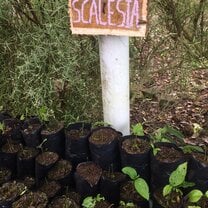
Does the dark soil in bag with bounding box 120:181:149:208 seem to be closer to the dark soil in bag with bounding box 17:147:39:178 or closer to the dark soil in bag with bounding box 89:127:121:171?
the dark soil in bag with bounding box 89:127:121:171

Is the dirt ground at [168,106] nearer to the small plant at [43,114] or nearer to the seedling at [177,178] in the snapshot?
the small plant at [43,114]

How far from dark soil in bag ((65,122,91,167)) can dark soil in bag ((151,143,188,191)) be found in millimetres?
332

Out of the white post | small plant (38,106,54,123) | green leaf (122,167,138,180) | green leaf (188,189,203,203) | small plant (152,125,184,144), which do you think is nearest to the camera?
green leaf (188,189,203,203)

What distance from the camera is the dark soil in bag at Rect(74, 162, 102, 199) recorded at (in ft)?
4.84

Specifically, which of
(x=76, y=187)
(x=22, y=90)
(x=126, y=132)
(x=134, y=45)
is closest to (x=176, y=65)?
(x=134, y=45)

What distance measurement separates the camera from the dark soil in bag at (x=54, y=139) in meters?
1.67

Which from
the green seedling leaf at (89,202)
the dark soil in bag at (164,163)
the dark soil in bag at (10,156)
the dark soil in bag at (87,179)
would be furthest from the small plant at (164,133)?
the dark soil in bag at (10,156)

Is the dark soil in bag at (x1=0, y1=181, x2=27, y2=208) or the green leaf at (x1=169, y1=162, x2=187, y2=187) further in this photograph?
the dark soil in bag at (x1=0, y1=181, x2=27, y2=208)

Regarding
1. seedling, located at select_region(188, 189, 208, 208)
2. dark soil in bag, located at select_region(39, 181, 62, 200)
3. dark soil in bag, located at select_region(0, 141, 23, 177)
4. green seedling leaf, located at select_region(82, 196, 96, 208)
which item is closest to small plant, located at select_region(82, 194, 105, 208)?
green seedling leaf, located at select_region(82, 196, 96, 208)

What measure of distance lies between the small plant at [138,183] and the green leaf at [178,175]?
101 millimetres

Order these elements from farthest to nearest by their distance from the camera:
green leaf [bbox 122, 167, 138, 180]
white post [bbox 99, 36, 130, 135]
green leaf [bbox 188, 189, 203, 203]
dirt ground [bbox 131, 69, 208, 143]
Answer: dirt ground [bbox 131, 69, 208, 143]
white post [bbox 99, 36, 130, 135]
green leaf [bbox 122, 167, 138, 180]
green leaf [bbox 188, 189, 203, 203]

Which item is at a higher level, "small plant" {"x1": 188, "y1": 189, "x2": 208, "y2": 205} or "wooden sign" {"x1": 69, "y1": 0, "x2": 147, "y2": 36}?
"wooden sign" {"x1": 69, "y1": 0, "x2": 147, "y2": 36}

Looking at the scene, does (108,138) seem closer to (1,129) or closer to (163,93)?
(1,129)

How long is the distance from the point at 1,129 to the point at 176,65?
1337 millimetres
